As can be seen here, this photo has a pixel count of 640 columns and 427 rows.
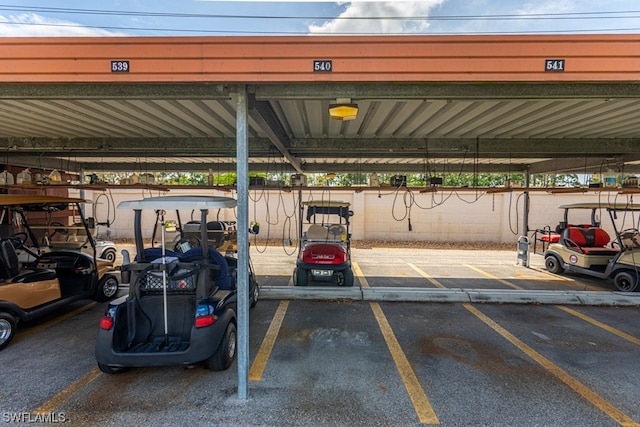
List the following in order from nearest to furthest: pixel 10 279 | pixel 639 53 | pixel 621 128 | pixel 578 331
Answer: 1. pixel 639 53
2. pixel 10 279
3. pixel 578 331
4. pixel 621 128

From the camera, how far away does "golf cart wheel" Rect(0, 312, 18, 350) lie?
11.9 feet

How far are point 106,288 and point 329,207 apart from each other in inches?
186

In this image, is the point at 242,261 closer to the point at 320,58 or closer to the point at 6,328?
the point at 320,58

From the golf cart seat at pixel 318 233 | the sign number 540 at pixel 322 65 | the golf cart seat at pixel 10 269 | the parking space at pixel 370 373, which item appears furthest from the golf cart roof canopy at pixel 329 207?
the golf cart seat at pixel 10 269

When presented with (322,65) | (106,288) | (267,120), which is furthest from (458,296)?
(106,288)

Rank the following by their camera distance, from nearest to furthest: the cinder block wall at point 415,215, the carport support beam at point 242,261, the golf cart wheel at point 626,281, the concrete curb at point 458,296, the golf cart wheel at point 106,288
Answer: the carport support beam at point 242,261 → the golf cart wheel at point 106,288 → the concrete curb at point 458,296 → the golf cart wheel at point 626,281 → the cinder block wall at point 415,215

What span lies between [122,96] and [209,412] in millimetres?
3086

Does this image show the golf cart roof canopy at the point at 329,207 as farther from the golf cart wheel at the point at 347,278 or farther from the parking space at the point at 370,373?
the parking space at the point at 370,373

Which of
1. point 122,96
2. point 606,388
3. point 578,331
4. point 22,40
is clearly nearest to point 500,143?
point 578,331

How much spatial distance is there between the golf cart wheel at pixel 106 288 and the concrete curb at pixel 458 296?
109 inches

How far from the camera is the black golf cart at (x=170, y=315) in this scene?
113 inches

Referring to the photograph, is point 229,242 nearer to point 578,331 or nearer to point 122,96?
point 122,96

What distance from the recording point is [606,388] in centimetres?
291

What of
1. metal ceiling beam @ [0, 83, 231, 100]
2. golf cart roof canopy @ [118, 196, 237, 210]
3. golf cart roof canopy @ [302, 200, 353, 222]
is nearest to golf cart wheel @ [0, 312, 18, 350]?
golf cart roof canopy @ [118, 196, 237, 210]
